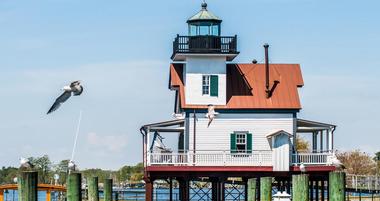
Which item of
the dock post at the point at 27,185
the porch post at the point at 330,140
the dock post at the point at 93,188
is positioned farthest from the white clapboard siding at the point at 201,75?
the dock post at the point at 27,185

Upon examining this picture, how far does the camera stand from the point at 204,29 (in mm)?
60844

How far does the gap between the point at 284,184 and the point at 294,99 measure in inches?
213

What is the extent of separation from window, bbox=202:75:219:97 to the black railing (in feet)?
4.71

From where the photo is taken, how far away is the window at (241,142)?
58.8m

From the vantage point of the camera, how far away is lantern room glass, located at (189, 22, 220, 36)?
6078 cm

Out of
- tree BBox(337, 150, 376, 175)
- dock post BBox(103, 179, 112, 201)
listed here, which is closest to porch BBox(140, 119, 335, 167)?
dock post BBox(103, 179, 112, 201)

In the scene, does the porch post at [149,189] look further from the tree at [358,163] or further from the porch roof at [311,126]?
the tree at [358,163]

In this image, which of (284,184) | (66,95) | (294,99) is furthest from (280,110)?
(66,95)

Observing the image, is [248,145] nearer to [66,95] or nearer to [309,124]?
[309,124]

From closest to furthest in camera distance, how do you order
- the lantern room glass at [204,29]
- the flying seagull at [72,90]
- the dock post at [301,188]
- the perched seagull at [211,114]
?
the dock post at [301,188] < the flying seagull at [72,90] < the perched seagull at [211,114] < the lantern room glass at [204,29]

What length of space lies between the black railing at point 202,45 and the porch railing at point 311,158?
6.43 metres

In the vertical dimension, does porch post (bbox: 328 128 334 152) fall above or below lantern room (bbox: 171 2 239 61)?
below

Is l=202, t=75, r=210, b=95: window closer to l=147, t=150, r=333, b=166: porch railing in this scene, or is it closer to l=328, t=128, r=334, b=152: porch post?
l=147, t=150, r=333, b=166: porch railing

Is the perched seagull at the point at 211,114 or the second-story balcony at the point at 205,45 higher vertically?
the second-story balcony at the point at 205,45
